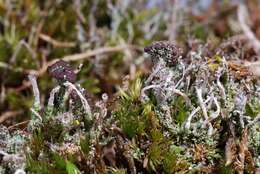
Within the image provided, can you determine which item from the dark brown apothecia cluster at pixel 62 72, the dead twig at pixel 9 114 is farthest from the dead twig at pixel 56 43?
the dark brown apothecia cluster at pixel 62 72

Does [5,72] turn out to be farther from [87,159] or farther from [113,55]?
[87,159]

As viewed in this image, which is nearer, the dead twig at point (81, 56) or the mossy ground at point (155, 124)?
the mossy ground at point (155, 124)

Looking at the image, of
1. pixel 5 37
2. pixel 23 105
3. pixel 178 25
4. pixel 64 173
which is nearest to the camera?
pixel 64 173

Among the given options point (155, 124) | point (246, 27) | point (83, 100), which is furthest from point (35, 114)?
point (246, 27)

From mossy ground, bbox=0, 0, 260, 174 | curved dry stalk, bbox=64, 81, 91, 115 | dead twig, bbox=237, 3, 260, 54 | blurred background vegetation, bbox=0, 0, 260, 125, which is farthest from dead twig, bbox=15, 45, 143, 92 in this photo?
curved dry stalk, bbox=64, 81, 91, 115

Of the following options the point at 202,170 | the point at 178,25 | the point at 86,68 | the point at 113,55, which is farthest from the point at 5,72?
the point at 202,170

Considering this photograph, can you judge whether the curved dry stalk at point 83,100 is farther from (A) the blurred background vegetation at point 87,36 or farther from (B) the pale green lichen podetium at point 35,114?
(A) the blurred background vegetation at point 87,36

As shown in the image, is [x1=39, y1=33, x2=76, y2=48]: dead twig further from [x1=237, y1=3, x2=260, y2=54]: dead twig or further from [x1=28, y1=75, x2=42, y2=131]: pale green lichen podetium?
[x1=28, y1=75, x2=42, y2=131]: pale green lichen podetium

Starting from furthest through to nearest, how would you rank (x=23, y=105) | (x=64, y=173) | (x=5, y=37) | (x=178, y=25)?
(x=178, y=25) → (x=5, y=37) → (x=23, y=105) → (x=64, y=173)

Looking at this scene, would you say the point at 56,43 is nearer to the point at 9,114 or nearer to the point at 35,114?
the point at 9,114
